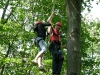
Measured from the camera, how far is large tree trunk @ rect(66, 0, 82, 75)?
419 centimetres

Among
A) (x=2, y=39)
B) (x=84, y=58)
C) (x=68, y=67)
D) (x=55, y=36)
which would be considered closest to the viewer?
(x=68, y=67)

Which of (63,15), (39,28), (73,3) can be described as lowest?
(39,28)

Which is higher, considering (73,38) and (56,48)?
(73,38)

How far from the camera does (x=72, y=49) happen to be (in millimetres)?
4301

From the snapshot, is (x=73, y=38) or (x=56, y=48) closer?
(x=73, y=38)

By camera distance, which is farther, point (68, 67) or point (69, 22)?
point (69, 22)

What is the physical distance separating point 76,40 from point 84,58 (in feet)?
30.0

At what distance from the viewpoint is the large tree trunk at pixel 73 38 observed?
4188mm

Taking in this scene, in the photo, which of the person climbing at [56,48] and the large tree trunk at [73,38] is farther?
the person climbing at [56,48]

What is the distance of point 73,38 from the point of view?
14.4 feet

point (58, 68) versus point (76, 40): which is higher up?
point (76, 40)

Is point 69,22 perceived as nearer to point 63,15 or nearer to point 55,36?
point 55,36

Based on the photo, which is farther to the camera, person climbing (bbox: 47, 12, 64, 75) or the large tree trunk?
person climbing (bbox: 47, 12, 64, 75)

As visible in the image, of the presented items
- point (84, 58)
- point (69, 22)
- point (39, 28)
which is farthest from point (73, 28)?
point (84, 58)
